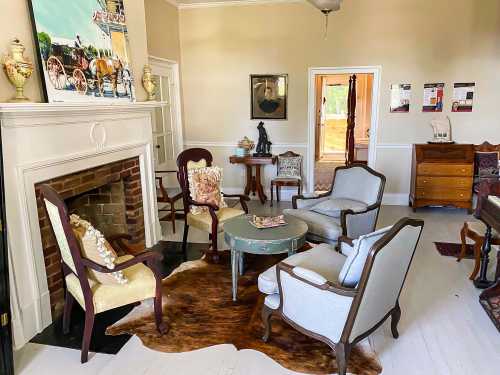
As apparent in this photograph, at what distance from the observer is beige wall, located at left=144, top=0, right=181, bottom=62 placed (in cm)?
527

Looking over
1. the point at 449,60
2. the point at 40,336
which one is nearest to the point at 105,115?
the point at 40,336

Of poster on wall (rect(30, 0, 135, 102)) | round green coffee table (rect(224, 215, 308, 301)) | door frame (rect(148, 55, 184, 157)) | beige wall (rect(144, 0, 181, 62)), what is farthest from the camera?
door frame (rect(148, 55, 184, 157))

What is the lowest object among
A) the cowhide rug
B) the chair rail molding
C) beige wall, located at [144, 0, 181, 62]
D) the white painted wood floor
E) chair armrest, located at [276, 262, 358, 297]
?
the white painted wood floor

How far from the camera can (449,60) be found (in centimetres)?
553

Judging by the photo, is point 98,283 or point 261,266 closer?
point 98,283

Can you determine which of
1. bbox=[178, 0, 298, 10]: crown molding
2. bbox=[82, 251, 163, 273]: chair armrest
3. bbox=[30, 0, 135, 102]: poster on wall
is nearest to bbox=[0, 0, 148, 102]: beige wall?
bbox=[30, 0, 135, 102]: poster on wall

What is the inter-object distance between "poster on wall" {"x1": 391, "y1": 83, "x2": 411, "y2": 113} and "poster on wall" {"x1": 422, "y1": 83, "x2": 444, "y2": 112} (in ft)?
0.76

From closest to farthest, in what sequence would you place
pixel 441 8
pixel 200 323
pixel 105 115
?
pixel 200 323 < pixel 105 115 < pixel 441 8

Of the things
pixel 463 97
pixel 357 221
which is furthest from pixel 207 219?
pixel 463 97

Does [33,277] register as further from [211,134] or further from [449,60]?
[449,60]

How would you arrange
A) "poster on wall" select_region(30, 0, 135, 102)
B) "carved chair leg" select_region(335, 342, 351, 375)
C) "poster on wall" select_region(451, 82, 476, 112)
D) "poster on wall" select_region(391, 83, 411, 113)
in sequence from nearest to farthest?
"carved chair leg" select_region(335, 342, 351, 375), "poster on wall" select_region(30, 0, 135, 102), "poster on wall" select_region(451, 82, 476, 112), "poster on wall" select_region(391, 83, 411, 113)

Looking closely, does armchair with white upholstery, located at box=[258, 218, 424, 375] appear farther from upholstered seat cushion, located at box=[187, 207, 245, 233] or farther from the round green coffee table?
upholstered seat cushion, located at box=[187, 207, 245, 233]

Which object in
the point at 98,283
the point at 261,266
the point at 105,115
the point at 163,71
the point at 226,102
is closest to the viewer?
the point at 98,283

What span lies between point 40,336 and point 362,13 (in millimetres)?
5502
